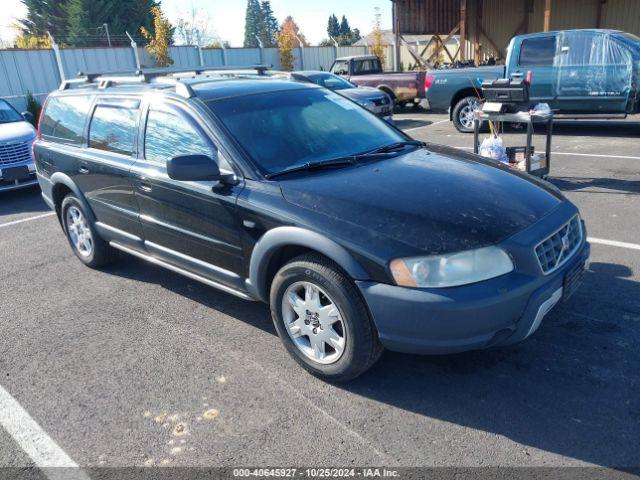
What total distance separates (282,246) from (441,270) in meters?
0.94

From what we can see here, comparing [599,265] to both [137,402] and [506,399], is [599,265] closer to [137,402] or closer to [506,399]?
[506,399]

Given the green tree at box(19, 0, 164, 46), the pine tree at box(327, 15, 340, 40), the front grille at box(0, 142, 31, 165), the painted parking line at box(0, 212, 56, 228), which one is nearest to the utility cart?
the painted parking line at box(0, 212, 56, 228)

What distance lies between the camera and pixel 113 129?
14.8 ft

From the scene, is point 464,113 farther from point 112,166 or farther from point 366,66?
point 112,166

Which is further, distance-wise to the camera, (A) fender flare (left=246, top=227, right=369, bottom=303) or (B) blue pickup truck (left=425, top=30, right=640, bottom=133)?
(B) blue pickup truck (left=425, top=30, right=640, bottom=133)

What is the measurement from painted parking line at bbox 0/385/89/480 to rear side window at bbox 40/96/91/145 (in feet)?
8.42

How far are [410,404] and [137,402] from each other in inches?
61.4

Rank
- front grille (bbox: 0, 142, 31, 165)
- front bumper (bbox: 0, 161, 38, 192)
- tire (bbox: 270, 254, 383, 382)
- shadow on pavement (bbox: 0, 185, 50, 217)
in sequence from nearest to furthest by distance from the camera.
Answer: tire (bbox: 270, 254, 383, 382) → shadow on pavement (bbox: 0, 185, 50, 217) → front bumper (bbox: 0, 161, 38, 192) → front grille (bbox: 0, 142, 31, 165)

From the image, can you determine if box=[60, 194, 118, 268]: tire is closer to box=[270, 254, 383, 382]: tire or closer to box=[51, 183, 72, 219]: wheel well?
box=[51, 183, 72, 219]: wheel well

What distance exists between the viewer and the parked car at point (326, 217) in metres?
2.77

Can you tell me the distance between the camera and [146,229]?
4242mm

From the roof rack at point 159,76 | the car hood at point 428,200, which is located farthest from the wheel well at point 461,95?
the car hood at point 428,200

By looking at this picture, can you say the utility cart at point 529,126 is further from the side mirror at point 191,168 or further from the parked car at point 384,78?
the parked car at point 384,78

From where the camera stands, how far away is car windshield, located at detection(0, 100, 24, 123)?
31.3 ft
